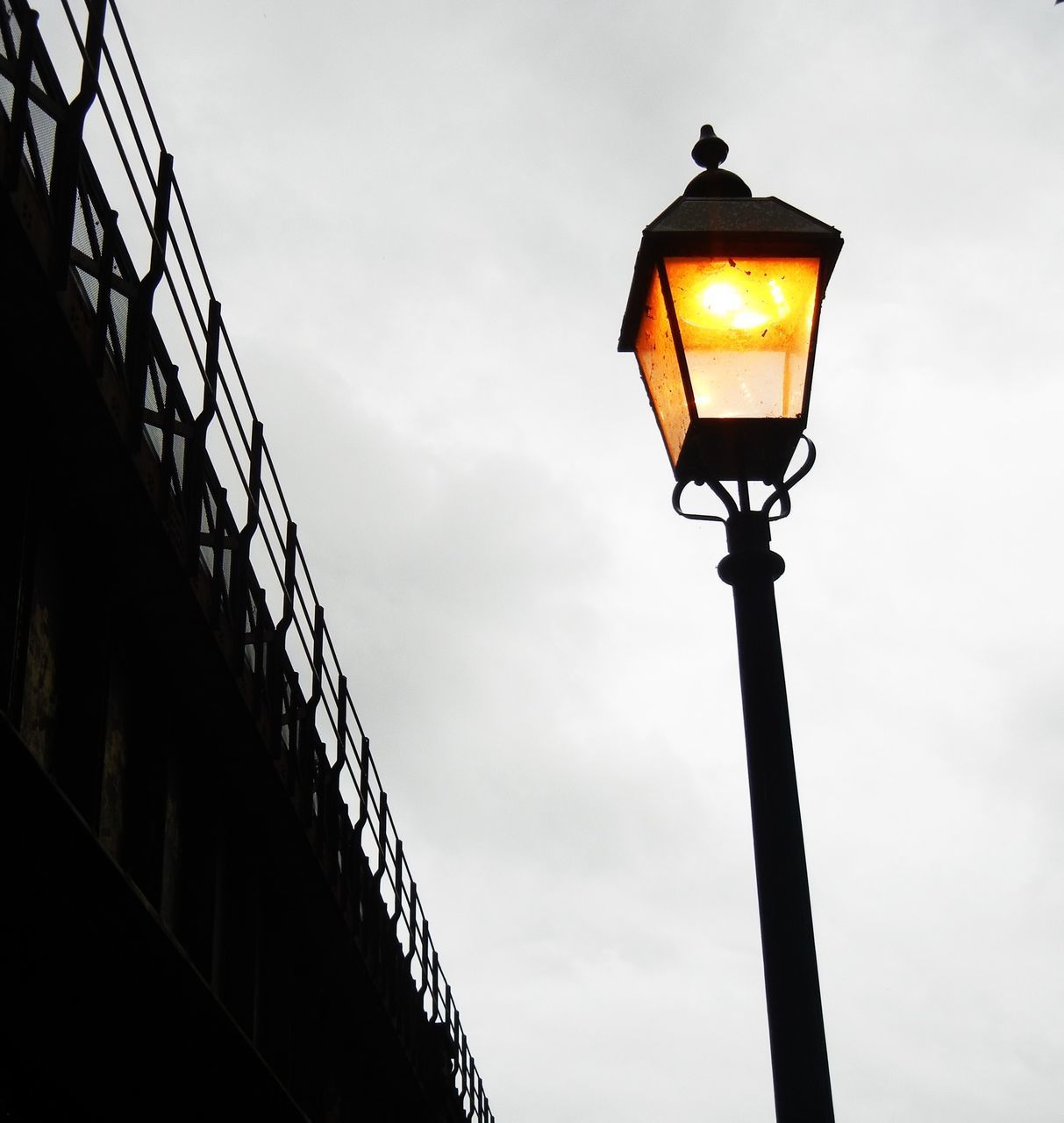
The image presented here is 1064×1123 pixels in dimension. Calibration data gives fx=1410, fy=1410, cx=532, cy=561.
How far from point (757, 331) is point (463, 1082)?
25344mm

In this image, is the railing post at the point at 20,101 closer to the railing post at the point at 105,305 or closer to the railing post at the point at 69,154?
the railing post at the point at 69,154

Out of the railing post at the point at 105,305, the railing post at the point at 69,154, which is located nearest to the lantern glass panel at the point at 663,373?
the railing post at the point at 69,154

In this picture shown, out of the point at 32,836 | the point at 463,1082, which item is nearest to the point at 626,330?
the point at 32,836

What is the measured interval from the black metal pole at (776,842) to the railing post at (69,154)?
18.7ft

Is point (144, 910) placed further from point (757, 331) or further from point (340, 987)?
point (340, 987)

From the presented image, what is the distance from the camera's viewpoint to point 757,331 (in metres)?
4.29

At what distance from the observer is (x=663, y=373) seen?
4.47 m

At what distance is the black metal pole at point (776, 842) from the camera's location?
3465 millimetres

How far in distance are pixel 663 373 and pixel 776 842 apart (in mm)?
1541

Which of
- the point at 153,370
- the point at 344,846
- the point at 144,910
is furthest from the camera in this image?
the point at 344,846

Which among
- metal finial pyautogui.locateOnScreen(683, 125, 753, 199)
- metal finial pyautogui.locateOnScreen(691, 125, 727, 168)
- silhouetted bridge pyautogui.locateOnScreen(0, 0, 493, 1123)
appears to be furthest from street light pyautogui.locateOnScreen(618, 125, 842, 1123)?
silhouetted bridge pyautogui.locateOnScreen(0, 0, 493, 1123)

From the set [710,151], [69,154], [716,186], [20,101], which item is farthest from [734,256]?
[69,154]

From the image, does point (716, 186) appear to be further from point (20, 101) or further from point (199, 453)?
point (199, 453)

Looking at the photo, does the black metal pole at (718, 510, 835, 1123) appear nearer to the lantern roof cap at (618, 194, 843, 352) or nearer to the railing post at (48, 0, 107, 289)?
the lantern roof cap at (618, 194, 843, 352)
